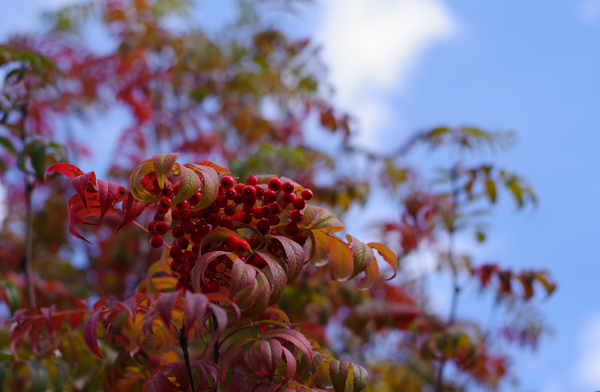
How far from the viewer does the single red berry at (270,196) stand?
1308 millimetres

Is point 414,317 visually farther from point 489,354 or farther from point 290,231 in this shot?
point 489,354

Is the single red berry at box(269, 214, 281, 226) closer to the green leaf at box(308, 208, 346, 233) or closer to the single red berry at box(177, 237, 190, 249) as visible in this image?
the green leaf at box(308, 208, 346, 233)

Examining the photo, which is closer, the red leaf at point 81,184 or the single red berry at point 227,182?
the red leaf at point 81,184

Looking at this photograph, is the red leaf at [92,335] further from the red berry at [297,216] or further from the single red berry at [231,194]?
the red berry at [297,216]

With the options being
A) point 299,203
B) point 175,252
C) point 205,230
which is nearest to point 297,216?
point 299,203

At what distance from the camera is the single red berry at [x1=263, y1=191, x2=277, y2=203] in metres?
1.31

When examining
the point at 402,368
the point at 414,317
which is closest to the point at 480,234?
the point at 414,317

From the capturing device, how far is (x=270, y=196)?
1.31 metres

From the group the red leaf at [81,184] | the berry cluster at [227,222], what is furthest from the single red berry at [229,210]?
the red leaf at [81,184]

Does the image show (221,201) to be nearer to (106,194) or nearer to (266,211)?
(266,211)

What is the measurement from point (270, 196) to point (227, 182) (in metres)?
0.13

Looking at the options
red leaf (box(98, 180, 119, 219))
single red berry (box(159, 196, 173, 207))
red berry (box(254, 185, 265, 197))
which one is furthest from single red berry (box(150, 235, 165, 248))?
red berry (box(254, 185, 265, 197))

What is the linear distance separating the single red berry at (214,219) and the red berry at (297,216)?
0.20 m

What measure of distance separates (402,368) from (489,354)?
3.08 feet
